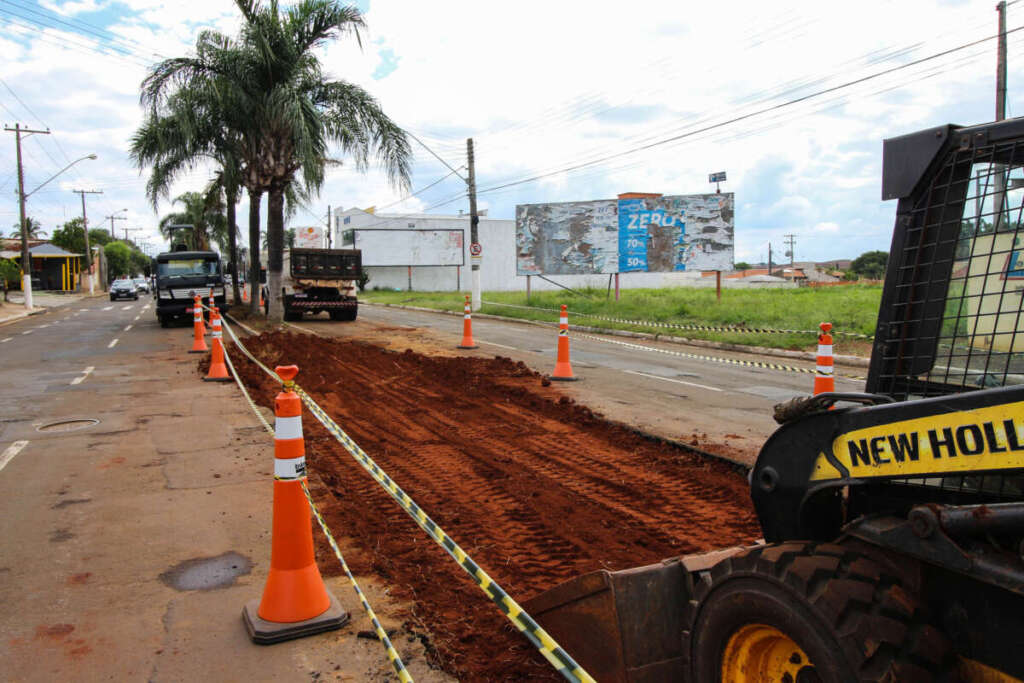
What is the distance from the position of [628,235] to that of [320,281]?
12.2m

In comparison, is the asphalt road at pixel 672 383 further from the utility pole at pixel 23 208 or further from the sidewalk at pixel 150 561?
the utility pole at pixel 23 208

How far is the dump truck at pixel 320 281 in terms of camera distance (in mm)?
25562

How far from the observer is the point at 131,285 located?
5306cm

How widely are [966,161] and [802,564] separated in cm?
148

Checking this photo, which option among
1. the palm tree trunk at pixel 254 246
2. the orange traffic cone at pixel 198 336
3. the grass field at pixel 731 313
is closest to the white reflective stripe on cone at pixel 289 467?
the grass field at pixel 731 313

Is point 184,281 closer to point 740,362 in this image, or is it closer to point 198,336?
→ point 198,336

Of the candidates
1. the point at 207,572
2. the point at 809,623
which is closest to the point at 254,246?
the point at 207,572

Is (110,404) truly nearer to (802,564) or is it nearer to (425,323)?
(802,564)

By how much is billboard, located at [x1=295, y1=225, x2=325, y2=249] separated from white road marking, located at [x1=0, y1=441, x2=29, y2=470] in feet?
272

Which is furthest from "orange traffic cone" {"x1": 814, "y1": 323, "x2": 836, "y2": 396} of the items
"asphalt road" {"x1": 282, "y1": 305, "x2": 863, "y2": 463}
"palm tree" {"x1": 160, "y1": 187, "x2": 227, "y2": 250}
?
"palm tree" {"x1": 160, "y1": 187, "x2": 227, "y2": 250}

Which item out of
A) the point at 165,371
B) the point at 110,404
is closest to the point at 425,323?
the point at 165,371

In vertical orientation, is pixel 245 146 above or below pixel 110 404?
above

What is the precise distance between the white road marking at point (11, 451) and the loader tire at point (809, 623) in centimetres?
715

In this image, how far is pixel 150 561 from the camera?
4.73m
